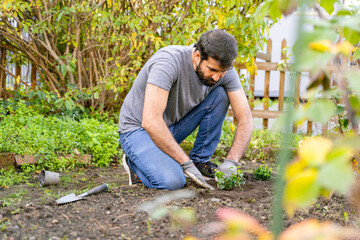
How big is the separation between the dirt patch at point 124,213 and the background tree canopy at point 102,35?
80.0 inches

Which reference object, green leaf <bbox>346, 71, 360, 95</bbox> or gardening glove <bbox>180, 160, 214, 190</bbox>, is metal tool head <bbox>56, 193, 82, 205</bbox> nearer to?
gardening glove <bbox>180, 160, 214, 190</bbox>

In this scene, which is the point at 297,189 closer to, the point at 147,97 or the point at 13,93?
the point at 147,97

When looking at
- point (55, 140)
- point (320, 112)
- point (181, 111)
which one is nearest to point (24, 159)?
point (55, 140)

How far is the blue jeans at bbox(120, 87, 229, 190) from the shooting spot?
106 inches

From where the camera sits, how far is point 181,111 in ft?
10.1

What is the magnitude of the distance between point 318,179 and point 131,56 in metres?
4.11

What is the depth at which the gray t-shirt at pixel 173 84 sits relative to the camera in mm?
2729

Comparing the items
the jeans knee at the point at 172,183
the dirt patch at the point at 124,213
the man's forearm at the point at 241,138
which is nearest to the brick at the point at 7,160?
the dirt patch at the point at 124,213

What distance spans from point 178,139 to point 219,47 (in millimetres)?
1005

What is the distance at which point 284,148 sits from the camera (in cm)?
94

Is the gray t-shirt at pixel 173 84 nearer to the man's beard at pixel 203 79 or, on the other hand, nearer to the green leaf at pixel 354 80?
the man's beard at pixel 203 79

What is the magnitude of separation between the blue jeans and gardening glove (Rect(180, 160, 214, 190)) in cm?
4

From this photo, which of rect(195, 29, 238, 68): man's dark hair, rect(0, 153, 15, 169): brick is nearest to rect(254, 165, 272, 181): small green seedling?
rect(195, 29, 238, 68): man's dark hair

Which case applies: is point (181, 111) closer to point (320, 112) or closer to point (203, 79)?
point (203, 79)
